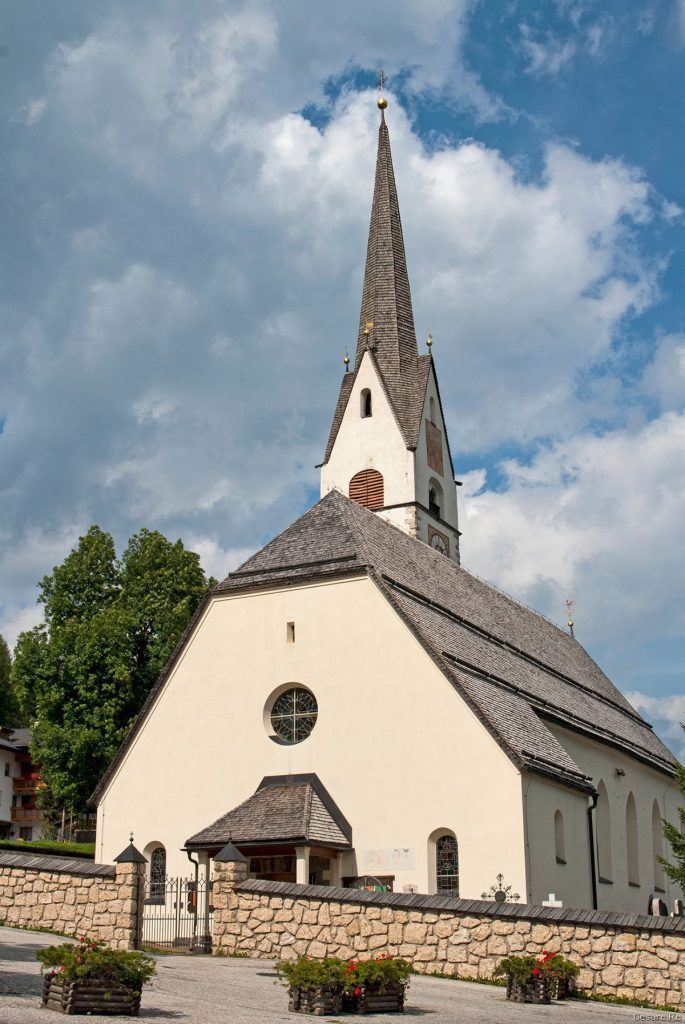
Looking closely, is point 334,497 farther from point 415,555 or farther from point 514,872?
point 514,872

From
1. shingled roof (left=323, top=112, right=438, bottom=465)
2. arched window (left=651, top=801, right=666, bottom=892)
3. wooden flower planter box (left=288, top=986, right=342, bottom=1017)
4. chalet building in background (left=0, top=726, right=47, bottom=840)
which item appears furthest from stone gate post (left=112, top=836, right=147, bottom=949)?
chalet building in background (left=0, top=726, right=47, bottom=840)

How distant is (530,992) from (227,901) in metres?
5.45

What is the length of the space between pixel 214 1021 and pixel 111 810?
17.0 metres

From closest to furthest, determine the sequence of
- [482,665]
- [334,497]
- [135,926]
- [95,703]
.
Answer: [135,926]
[482,665]
[334,497]
[95,703]

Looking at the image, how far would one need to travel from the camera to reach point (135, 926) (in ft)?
61.0

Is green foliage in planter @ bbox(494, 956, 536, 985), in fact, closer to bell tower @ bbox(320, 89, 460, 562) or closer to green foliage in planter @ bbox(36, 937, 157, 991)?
green foliage in planter @ bbox(36, 937, 157, 991)

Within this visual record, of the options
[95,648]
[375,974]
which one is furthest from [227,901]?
[95,648]

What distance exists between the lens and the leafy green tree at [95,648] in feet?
138

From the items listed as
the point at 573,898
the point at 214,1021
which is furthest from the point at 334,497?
the point at 214,1021

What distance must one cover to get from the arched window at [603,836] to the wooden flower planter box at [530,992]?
1486 cm

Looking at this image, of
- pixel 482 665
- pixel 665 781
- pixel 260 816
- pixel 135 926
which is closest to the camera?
pixel 135 926

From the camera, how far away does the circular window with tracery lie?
2617 cm

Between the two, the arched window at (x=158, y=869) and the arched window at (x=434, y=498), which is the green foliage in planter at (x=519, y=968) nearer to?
the arched window at (x=158, y=869)

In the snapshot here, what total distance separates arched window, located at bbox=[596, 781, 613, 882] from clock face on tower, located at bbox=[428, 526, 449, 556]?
493 inches
